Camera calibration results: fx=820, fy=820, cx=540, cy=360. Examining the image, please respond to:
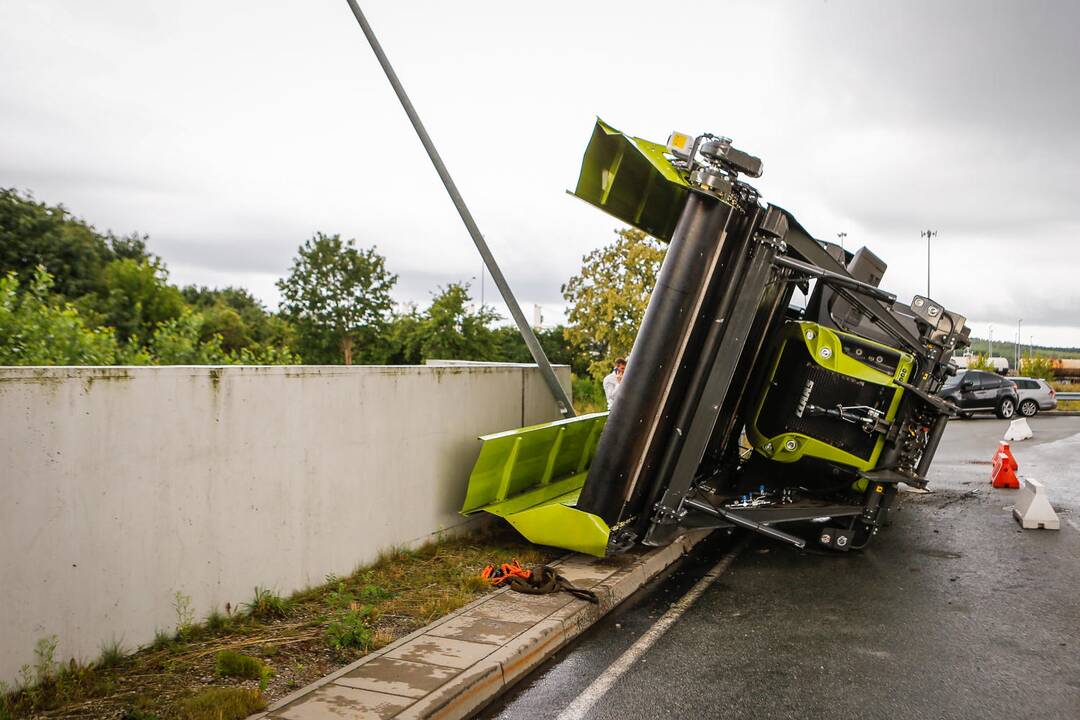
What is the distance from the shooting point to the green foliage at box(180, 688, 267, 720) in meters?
3.64

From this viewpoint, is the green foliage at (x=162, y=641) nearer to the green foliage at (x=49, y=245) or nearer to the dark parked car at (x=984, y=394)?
the green foliage at (x=49, y=245)

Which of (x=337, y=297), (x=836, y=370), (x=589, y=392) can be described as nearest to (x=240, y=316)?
Result: (x=337, y=297)

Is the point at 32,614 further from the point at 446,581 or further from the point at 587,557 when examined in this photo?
the point at 587,557

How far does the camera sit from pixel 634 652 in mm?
4914

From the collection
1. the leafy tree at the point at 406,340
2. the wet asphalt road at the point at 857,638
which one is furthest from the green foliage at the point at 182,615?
the leafy tree at the point at 406,340

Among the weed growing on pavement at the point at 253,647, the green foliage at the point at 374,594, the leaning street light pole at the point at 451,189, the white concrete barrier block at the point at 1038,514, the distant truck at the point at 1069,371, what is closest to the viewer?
the weed growing on pavement at the point at 253,647

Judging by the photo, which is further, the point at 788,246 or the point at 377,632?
the point at 788,246

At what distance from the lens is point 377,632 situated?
4.89 metres

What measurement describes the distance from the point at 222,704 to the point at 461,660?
4.06 feet

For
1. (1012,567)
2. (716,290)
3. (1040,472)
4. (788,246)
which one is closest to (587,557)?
(716,290)

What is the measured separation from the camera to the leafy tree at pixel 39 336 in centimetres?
612

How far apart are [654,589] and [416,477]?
213cm

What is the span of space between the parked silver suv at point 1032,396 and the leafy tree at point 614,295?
13.9 metres

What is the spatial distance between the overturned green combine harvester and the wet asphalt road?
0.51 meters
